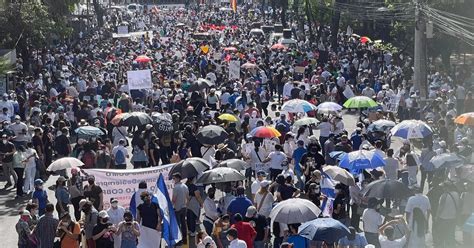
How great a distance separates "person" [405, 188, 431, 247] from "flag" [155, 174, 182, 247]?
3427mm

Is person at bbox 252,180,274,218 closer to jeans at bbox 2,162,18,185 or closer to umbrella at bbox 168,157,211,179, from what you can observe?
umbrella at bbox 168,157,211,179

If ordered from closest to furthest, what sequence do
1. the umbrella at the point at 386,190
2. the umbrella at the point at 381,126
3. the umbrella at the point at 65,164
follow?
the umbrella at the point at 386,190 < the umbrella at the point at 65,164 < the umbrella at the point at 381,126

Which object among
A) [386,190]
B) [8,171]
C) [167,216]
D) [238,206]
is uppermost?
[386,190]

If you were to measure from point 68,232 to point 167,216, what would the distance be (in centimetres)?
158

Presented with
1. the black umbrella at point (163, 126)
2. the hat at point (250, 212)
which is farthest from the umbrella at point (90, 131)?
the hat at point (250, 212)

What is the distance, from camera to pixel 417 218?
50.8 feet

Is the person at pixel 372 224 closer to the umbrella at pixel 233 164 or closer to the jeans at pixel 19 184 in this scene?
the umbrella at pixel 233 164

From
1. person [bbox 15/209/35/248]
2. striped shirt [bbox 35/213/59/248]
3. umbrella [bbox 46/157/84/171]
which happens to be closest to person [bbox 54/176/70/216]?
umbrella [bbox 46/157/84/171]

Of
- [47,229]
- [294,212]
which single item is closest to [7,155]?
[47,229]

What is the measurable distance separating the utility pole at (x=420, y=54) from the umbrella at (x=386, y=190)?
16.1 metres

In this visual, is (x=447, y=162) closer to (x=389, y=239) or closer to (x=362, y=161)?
(x=362, y=161)

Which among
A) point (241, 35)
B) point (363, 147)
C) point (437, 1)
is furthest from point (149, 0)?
point (363, 147)

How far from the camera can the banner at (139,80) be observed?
31.2 metres

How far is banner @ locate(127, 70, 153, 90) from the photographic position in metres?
31.2
